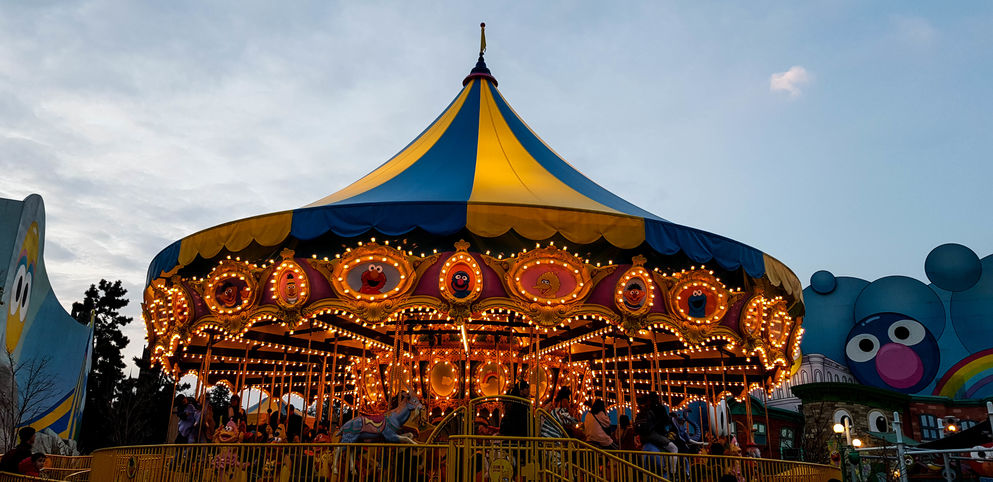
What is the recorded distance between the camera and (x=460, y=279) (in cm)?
848

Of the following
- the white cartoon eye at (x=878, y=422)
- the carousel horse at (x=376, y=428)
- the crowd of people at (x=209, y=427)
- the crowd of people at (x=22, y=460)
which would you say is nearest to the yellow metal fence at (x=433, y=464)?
the carousel horse at (x=376, y=428)

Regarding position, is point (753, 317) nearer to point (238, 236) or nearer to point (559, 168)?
point (559, 168)

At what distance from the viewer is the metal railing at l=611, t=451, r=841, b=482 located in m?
7.26

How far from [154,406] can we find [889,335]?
1155 inches

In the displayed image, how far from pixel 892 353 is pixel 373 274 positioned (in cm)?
2216

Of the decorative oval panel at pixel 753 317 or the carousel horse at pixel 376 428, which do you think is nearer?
the carousel horse at pixel 376 428

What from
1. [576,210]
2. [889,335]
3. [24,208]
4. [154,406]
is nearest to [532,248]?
[576,210]

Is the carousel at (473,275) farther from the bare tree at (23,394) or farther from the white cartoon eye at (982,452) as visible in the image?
the bare tree at (23,394)

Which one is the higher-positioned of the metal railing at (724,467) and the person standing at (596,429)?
the person standing at (596,429)

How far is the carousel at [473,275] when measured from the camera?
8.48 meters

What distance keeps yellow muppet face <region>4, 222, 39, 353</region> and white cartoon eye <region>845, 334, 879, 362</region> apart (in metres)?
25.8

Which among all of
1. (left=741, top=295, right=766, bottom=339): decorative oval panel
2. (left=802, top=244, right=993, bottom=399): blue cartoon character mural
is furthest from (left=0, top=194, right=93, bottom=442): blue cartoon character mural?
(left=802, top=244, right=993, bottom=399): blue cartoon character mural

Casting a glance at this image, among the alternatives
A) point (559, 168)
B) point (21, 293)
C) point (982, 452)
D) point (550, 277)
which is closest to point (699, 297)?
point (550, 277)

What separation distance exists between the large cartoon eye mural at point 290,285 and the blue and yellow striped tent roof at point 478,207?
38 cm
